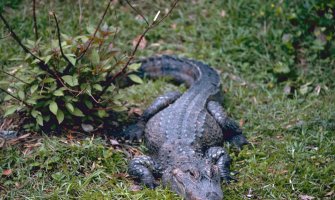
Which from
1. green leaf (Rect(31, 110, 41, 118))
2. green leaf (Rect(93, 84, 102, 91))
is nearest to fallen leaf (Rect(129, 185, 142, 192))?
green leaf (Rect(93, 84, 102, 91))

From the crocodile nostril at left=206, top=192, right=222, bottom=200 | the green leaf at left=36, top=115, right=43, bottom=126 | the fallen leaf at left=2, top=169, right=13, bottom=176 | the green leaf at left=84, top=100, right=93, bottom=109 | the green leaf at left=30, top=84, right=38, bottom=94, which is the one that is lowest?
the fallen leaf at left=2, top=169, right=13, bottom=176

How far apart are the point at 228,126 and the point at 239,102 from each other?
85 centimetres

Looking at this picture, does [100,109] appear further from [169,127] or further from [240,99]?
[240,99]

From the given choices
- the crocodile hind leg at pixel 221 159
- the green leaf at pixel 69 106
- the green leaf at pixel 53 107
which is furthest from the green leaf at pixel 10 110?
the crocodile hind leg at pixel 221 159

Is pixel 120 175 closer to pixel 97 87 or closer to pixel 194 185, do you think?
pixel 194 185

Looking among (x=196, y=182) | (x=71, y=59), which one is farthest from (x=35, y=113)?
(x=196, y=182)

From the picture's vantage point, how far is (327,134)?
638cm

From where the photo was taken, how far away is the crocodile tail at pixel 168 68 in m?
7.68

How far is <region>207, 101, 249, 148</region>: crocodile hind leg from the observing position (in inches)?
253

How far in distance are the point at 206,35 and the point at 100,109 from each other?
9.58 feet

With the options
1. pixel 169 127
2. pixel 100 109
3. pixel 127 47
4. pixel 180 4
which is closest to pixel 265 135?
pixel 169 127

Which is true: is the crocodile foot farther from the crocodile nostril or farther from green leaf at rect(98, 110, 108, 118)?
the crocodile nostril

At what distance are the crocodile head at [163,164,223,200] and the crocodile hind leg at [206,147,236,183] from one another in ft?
1.04

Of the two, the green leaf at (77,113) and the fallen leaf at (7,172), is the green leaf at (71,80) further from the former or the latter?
the fallen leaf at (7,172)
